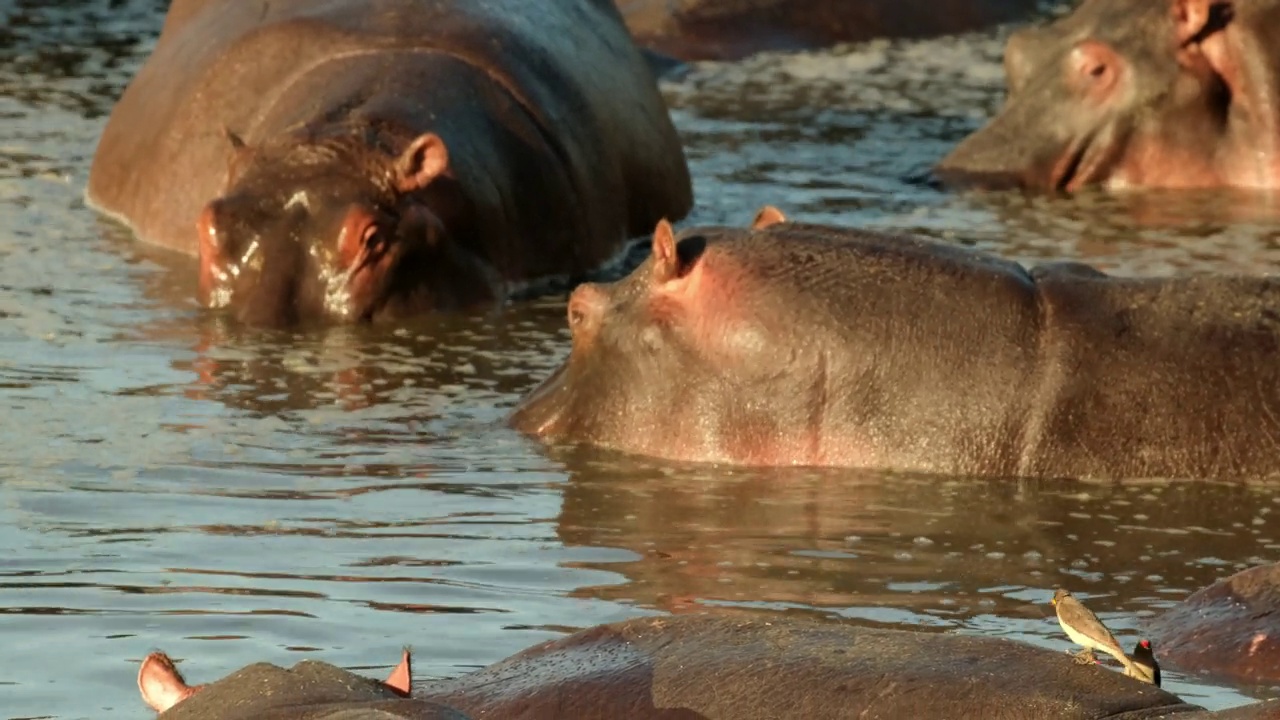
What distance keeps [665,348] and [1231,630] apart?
6.58 feet

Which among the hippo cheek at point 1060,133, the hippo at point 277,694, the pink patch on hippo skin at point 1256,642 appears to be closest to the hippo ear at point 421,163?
the hippo cheek at point 1060,133

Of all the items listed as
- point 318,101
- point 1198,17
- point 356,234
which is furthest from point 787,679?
point 1198,17

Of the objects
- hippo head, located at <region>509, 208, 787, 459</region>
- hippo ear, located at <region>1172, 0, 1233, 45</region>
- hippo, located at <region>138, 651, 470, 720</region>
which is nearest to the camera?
hippo, located at <region>138, 651, 470, 720</region>

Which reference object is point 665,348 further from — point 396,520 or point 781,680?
point 781,680

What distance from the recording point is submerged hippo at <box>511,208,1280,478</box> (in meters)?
6.01

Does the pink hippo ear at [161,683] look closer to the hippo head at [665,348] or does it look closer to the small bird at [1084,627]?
the small bird at [1084,627]

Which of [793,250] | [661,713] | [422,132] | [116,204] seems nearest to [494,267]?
[422,132]

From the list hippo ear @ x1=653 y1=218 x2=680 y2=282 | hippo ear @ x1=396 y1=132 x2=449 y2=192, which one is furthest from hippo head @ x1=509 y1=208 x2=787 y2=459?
hippo ear @ x1=396 y1=132 x2=449 y2=192

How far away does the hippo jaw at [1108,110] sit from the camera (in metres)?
10.7

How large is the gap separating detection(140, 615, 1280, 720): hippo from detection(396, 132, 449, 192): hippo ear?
14.8ft

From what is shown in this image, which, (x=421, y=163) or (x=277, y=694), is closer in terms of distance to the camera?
(x=277, y=694)

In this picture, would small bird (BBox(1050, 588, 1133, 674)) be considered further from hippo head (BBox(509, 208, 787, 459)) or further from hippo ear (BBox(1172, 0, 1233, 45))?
hippo ear (BBox(1172, 0, 1233, 45))

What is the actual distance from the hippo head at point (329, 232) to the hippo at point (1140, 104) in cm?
337

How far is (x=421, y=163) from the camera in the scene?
8.34 meters
